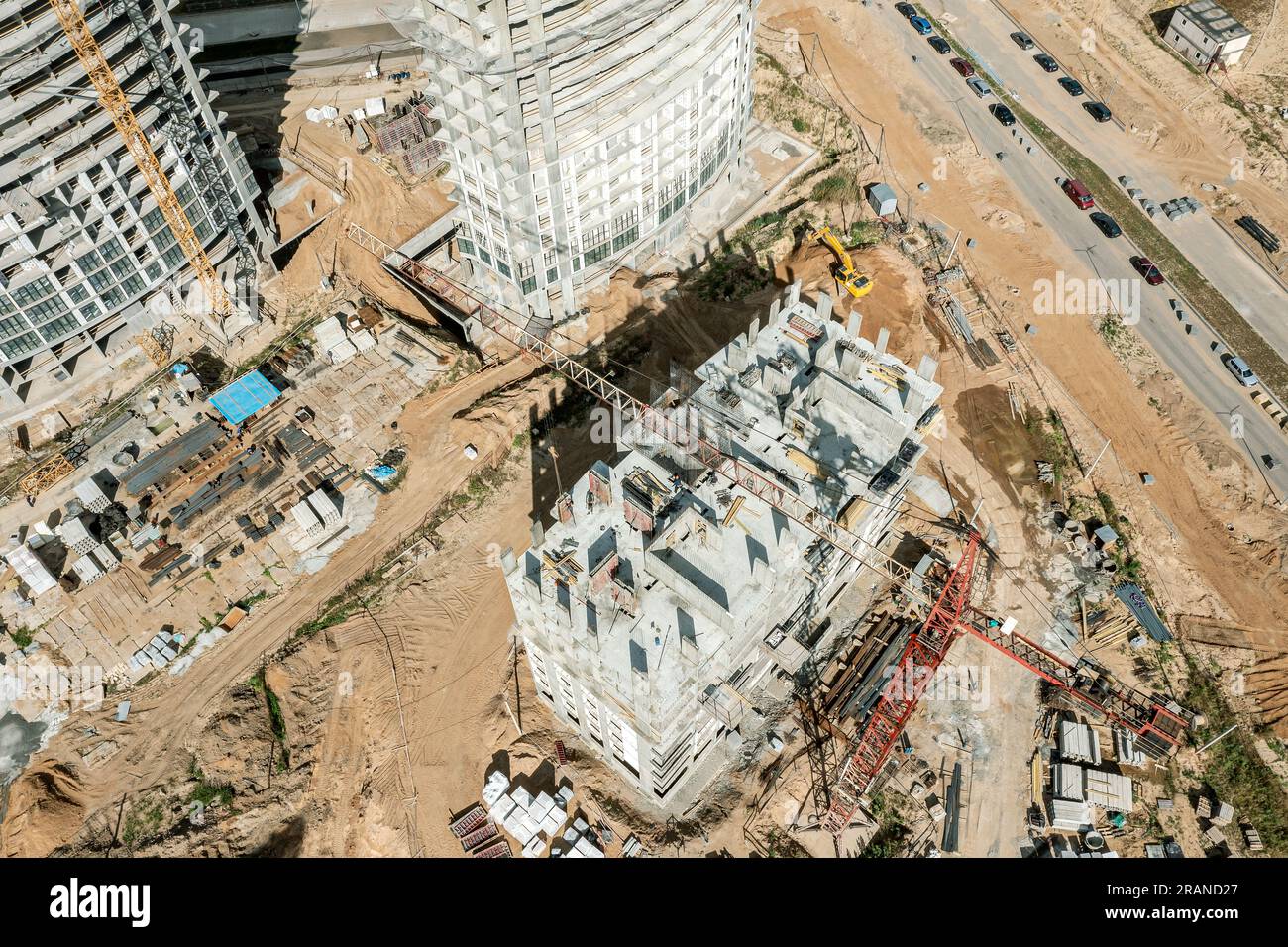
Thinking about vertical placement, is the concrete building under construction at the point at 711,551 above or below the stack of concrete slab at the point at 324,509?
above

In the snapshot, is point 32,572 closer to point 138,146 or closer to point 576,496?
point 138,146

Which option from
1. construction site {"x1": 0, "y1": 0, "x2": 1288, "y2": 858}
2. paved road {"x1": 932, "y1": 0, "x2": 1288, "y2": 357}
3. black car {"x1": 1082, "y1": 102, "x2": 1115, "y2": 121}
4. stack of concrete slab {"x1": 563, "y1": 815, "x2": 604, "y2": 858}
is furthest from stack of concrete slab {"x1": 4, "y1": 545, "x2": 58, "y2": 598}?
black car {"x1": 1082, "y1": 102, "x2": 1115, "y2": 121}

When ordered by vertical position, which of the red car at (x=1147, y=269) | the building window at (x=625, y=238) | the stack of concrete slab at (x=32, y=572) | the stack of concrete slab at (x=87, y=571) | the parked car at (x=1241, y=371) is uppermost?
the red car at (x=1147, y=269)

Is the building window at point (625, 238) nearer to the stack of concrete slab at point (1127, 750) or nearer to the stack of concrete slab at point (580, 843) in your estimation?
the stack of concrete slab at point (580, 843)

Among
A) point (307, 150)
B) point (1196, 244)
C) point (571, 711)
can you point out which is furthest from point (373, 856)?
point (1196, 244)

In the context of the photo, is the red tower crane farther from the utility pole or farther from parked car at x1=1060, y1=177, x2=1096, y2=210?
parked car at x1=1060, y1=177, x2=1096, y2=210

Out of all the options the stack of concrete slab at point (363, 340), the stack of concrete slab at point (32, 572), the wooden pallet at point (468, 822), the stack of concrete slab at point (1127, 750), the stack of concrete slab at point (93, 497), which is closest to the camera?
the wooden pallet at point (468, 822)

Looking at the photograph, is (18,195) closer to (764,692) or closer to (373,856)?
(373,856)

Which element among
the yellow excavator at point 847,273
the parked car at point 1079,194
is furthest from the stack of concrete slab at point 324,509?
the parked car at point 1079,194
